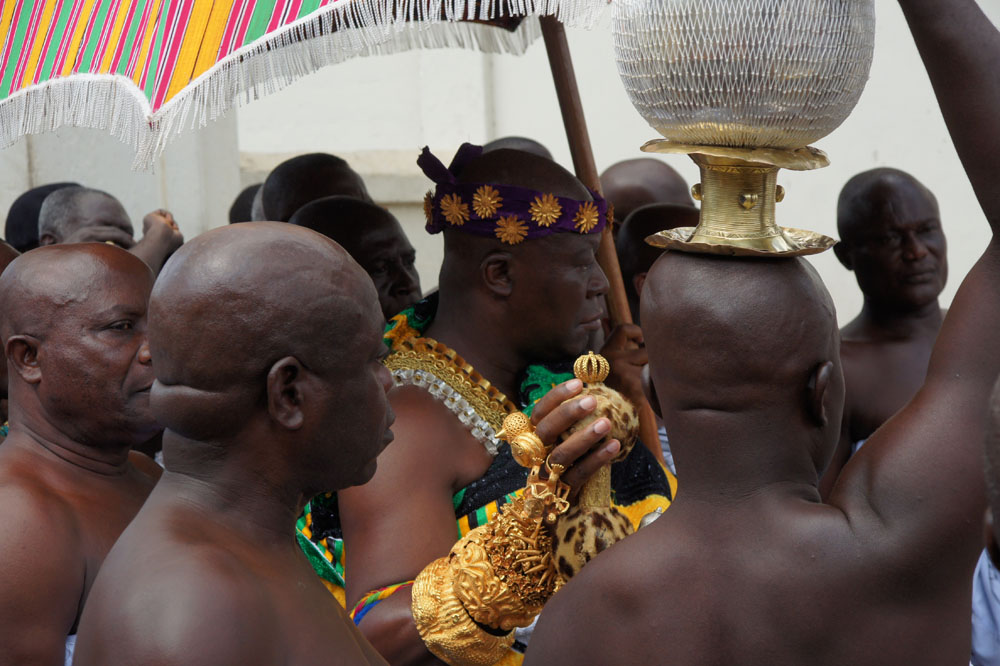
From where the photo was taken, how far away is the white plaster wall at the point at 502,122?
22.1ft

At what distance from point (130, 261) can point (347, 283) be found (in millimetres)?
1207

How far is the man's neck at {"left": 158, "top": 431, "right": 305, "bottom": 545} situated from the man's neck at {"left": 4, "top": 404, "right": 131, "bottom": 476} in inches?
39.3

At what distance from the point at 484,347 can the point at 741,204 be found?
1470 millimetres

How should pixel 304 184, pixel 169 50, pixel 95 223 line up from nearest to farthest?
1. pixel 169 50
2. pixel 304 184
3. pixel 95 223

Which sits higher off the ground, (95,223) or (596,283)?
(596,283)

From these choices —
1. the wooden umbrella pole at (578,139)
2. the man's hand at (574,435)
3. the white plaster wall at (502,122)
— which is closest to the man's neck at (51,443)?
the man's hand at (574,435)

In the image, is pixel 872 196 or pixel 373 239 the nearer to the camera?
pixel 373 239

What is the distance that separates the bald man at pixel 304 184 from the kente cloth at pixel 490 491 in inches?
75.0

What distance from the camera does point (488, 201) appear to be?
3.36 meters

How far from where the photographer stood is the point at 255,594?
1.89 meters

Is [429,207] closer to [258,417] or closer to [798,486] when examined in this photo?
[258,417]

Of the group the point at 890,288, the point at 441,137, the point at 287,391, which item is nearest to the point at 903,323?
the point at 890,288

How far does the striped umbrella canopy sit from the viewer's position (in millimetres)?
2402

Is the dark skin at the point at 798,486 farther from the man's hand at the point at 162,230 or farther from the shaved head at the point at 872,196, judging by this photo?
the man's hand at the point at 162,230
